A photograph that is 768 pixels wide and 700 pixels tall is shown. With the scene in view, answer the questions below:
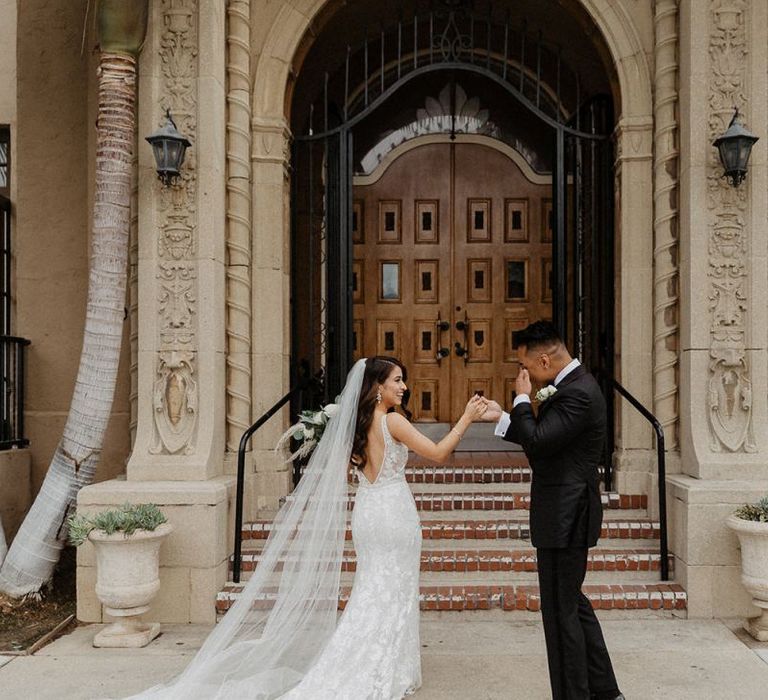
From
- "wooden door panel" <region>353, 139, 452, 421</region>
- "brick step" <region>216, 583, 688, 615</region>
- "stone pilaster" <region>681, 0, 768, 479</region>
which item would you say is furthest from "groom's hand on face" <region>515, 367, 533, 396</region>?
"wooden door panel" <region>353, 139, 452, 421</region>

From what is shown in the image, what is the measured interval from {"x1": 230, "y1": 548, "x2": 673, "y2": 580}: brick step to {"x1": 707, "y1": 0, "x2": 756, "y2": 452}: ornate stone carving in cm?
109

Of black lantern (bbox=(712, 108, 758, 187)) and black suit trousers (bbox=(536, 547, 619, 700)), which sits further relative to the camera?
black lantern (bbox=(712, 108, 758, 187))

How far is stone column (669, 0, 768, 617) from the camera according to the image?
21.3ft

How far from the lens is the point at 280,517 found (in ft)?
16.7

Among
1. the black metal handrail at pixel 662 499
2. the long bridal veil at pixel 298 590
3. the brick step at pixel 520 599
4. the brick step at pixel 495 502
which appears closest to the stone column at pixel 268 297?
the brick step at pixel 495 502

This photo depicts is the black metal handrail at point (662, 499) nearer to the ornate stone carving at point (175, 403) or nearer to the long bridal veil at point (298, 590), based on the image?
the long bridal veil at point (298, 590)

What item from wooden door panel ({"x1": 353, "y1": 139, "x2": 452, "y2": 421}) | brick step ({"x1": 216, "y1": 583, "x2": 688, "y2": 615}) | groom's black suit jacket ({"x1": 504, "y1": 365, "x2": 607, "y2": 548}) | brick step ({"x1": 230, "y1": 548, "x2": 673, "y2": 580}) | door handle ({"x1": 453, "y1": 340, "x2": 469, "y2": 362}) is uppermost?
wooden door panel ({"x1": 353, "y1": 139, "x2": 452, "y2": 421})

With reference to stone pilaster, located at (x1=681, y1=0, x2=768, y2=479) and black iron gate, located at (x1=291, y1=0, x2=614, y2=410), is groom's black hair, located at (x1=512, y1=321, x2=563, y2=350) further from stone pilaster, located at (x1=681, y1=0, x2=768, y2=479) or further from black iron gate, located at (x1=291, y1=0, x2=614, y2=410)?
black iron gate, located at (x1=291, y1=0, x2=614, y2=410)

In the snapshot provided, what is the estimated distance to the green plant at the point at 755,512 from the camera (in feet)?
19.0

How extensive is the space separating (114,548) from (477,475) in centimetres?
340

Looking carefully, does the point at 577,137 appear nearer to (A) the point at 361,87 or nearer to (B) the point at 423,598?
(A) the point at 361,87

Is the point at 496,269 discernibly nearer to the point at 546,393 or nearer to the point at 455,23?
the point at 455,23

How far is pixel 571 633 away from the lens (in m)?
A: 4.14

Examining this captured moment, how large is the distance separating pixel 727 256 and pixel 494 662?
373 centimetres
